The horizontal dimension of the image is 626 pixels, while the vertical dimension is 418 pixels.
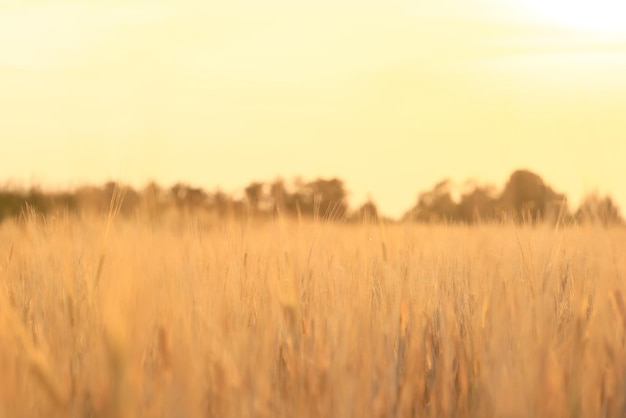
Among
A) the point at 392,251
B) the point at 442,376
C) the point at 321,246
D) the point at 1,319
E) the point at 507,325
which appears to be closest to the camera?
the point at 1,319

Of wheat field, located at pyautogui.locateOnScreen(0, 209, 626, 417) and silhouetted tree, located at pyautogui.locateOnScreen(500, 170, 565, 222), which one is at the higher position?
silhouetted tree, located at pyautogui.locateOnScreen(500, 170, 565, 222)

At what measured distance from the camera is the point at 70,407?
130cm

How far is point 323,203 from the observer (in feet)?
31.9

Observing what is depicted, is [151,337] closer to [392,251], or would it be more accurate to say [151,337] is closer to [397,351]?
[397,351]

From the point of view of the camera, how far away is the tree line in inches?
68.7

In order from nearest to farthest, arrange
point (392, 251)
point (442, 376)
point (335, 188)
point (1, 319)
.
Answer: point (1, 319), point (442, 376), point (392, 251), point (335, 188)

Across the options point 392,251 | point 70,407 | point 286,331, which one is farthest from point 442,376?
point 392,251

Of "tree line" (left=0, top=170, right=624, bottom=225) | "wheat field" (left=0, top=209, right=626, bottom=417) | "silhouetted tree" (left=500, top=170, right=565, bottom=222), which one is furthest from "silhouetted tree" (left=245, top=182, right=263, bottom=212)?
"wheat field" (left=0, top=209, right=626, bottom=417)

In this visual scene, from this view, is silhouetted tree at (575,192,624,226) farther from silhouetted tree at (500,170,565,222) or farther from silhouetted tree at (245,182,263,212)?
silhouetted tree at (245,182,263,212)

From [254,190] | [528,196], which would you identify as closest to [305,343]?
[528,196]

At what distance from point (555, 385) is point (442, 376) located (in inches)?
11.1

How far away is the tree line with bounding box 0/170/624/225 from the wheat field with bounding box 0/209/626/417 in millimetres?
92

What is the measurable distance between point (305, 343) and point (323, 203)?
316 inches

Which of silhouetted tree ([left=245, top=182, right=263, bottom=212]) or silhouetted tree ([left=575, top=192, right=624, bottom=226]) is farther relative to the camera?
silhouetted tree ([left=245, top=182, right=263, bottom=212])
